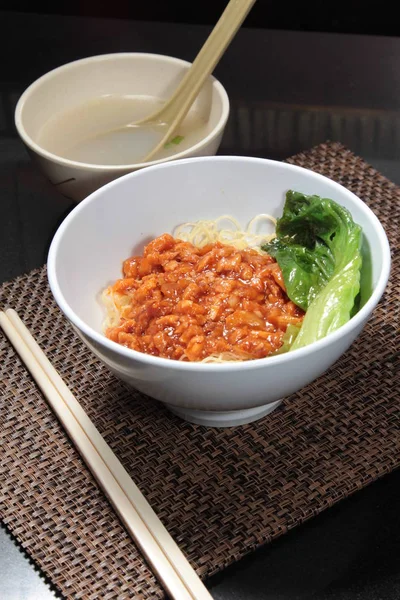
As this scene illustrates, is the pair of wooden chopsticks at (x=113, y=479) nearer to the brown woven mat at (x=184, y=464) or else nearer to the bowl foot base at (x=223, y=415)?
the brown woven mat at (x=184, y=464)

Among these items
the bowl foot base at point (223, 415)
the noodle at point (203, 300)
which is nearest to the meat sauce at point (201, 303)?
Answer: the noodle at point (203, 300)

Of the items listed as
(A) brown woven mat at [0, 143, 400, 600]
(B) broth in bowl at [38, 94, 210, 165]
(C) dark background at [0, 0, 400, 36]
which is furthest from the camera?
(C) dark background at [0, 0, 400, 36]

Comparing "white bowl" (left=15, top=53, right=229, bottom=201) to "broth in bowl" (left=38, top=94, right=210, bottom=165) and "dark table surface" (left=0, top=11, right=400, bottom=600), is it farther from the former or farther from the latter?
"dark table surface" (left=0, top=11, right=400, bottom=600)

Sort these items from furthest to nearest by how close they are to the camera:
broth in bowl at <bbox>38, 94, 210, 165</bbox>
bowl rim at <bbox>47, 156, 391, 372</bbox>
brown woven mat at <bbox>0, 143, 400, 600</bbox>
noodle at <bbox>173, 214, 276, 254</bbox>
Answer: broth in bowl at <bbox>38, 94, 210, 165</bbox>
noodle at <bbox>173, 214, 276, 254</bbox>
brown woven mat at <bbox>0, 143, 400, 600</bbox>
bowl rim at <bbox>47, 156, 391, 372</bbox>

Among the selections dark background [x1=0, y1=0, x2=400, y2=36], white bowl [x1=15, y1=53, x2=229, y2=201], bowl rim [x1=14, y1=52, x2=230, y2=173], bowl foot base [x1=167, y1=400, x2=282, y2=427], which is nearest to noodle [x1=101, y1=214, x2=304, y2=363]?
bowl foot base [x1=167, y1=400, x2=282, y2=427]

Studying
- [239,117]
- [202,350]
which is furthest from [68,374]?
[239,117]

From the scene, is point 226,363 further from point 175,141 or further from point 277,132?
point 277,132

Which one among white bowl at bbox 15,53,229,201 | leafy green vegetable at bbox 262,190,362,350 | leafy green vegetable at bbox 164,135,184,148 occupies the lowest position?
leafy green vegetable at bbox 164,135,184,148
